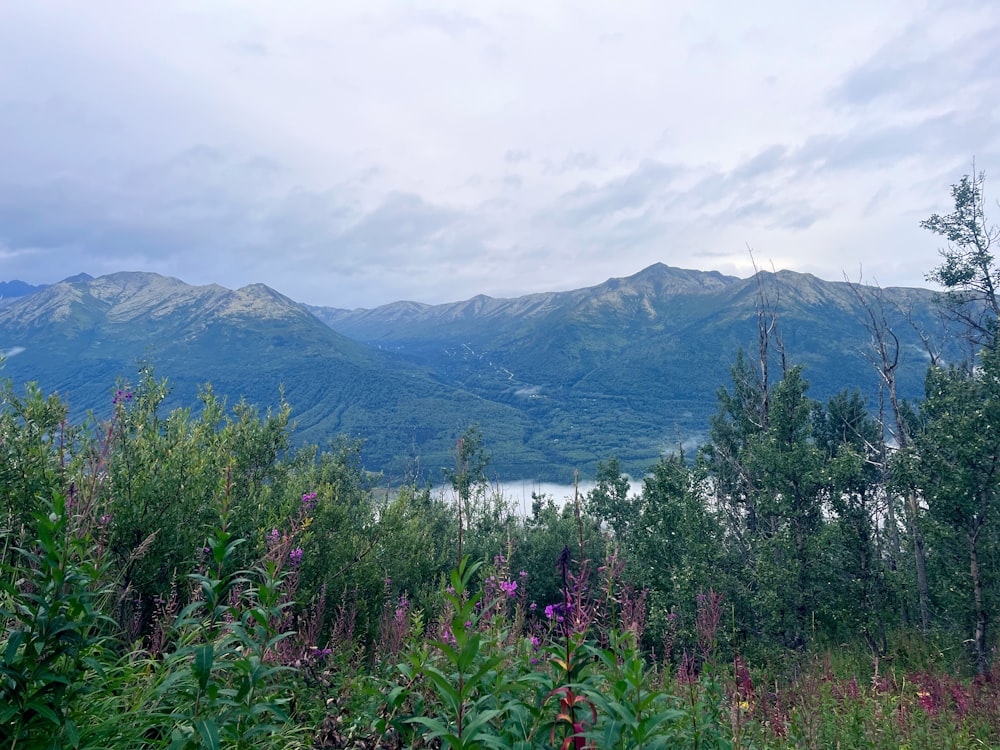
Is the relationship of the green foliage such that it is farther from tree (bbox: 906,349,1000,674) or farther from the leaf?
tree (bbox: 906,349,1000,674)

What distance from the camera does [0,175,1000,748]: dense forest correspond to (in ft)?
8.95

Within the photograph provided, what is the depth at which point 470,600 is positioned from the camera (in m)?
2.42

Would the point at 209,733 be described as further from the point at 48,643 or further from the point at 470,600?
the point at 470,600

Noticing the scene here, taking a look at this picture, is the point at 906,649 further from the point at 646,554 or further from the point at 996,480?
the point at 646,554

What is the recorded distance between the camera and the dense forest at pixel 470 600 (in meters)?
2.73

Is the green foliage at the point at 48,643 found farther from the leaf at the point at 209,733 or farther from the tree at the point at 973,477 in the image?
the tree at the point at 973,477

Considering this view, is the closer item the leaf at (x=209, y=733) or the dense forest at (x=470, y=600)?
the leaf at (x=209, y=733)

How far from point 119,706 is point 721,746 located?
3.90 m

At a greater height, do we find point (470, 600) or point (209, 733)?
point (470, 600)

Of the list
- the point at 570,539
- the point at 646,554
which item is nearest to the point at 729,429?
the point at 570,539

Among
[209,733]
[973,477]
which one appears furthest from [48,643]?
[973,477]

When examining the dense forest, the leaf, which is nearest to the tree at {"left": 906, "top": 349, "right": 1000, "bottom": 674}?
the dense forest

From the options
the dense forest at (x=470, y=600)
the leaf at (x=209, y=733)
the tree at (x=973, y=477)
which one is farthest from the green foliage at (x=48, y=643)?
the tree at (x=973, y=477)

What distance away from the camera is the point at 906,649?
54.2 feet
